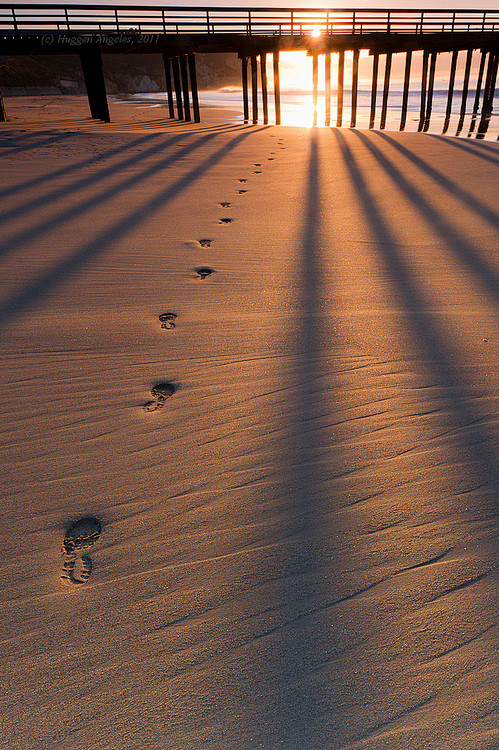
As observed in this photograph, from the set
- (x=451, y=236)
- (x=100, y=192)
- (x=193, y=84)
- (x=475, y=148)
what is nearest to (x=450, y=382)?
(x=451, y=236)

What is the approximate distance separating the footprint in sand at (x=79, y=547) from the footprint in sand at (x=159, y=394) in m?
0.77

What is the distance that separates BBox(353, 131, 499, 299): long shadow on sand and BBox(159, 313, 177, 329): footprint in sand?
2.47 metres

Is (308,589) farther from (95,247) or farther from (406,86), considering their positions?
(406,86)

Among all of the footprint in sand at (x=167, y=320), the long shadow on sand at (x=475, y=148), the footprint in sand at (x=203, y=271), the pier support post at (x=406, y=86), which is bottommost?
the footprint in sand at (x=167, y=320)

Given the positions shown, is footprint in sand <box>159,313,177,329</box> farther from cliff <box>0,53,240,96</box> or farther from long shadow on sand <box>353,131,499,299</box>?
cliff <box>0,53,240,96</box>

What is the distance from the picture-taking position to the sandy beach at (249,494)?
51.6 inches

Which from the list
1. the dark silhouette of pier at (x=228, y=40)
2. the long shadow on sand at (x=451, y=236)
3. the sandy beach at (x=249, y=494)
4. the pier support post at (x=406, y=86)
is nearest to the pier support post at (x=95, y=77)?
the dark silhouette of pier at (x=228, y=40)

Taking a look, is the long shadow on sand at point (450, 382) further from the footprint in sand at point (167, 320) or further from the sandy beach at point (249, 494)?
the footprint in sand at point (167, 320)

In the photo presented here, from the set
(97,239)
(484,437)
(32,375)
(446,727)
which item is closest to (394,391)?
(484,437)

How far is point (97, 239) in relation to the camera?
15.3 feet

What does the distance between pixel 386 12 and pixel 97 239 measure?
16.5 m

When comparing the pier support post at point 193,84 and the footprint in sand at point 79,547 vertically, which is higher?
the pier support post at point 193,84

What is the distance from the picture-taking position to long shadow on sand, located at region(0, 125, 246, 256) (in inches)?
182

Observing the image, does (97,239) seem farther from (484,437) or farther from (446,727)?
(446,727)
